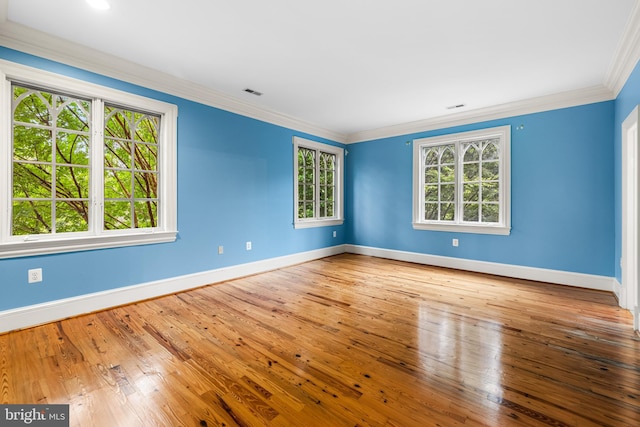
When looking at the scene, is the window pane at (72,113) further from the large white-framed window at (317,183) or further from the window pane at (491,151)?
the window pane at (491,151)

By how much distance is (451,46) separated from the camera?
8.91 ft

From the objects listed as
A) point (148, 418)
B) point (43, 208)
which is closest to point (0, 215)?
point (43, 208)

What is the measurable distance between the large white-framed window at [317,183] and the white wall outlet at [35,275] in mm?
3300

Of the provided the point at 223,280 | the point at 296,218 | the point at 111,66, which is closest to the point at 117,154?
the point at 111,66

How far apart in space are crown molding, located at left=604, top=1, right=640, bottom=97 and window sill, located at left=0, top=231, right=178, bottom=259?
4.78 metres

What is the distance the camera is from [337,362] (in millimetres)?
1991

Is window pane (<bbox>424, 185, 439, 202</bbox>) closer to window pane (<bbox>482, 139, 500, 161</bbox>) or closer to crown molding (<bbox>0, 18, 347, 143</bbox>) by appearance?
window pane (<bbox>482, 139, 500, 161</bbox>)

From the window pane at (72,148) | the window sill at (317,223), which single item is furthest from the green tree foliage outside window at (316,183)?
the window pane at (72,148)

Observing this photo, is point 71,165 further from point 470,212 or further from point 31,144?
point 470,212

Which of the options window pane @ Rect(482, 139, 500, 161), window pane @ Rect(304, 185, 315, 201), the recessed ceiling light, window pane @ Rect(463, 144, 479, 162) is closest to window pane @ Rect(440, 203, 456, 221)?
window pane @ Rect(463, 144, 479, 162)

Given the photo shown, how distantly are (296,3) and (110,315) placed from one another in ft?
10.7

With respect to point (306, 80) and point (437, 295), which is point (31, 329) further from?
point (437, 295)

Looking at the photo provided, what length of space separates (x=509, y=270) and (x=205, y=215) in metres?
4.48

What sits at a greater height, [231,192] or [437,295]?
[231,192]
